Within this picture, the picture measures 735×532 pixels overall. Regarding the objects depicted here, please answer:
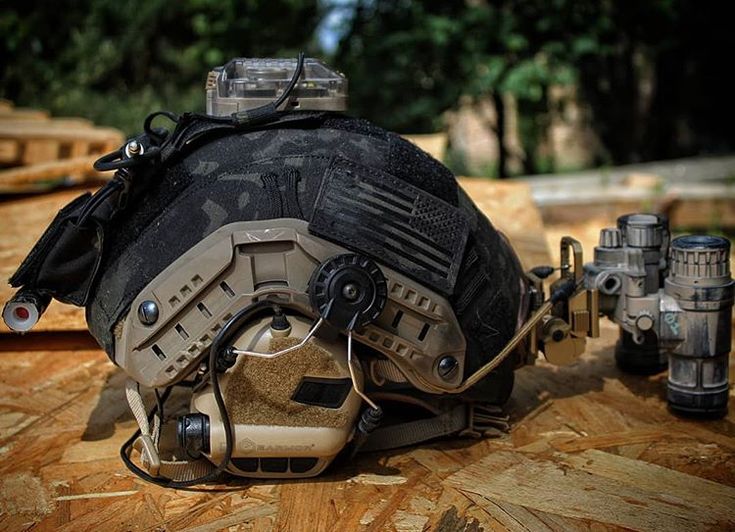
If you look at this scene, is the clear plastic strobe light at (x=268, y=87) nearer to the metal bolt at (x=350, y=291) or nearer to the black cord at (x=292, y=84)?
the black cord at (x=292, y=84)

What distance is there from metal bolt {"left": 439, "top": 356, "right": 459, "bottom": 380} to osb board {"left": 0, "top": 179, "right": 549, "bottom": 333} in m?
1.70

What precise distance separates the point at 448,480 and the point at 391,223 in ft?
2.39

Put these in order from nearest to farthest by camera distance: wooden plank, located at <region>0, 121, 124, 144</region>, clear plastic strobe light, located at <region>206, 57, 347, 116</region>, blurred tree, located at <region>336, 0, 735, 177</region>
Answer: clear plastic strobe light, located at <region>206, 57, 347, 116</region>, wooden plank, located at <region>0, 121, 124, 144</region>, blurred tree, located at <region>336, 0, 735, 177</region>

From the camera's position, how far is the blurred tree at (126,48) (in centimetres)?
1016

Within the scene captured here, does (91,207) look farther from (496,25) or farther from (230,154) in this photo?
(496,25)

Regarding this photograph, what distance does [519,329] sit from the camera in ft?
9.28

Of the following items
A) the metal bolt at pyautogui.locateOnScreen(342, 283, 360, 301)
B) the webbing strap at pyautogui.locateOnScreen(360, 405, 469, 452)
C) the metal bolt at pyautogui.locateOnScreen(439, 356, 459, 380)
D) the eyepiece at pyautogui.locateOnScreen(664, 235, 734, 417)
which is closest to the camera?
the metal bolt at pyautogui.locateOnScreen(342, 283, 360, 301)

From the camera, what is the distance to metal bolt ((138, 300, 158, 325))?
96.3 inches

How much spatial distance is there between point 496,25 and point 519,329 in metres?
6.62

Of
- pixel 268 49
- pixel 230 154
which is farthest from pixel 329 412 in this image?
pixel 268 49

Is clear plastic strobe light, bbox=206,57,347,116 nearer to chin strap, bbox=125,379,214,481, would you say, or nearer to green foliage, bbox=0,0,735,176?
chin strap, bbox=125,379,214,481

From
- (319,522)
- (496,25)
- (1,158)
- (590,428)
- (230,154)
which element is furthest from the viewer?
(496,25)

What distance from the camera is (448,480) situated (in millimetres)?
2654

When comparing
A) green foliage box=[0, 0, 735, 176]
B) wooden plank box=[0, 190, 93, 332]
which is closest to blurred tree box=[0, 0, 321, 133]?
green foliage box=[0, 0, 735, 176]
